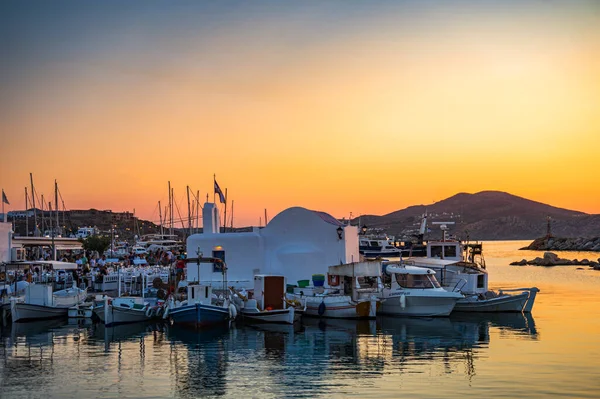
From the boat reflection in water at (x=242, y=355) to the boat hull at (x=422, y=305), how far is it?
0.59m

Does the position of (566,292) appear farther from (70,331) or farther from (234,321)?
(70,331)

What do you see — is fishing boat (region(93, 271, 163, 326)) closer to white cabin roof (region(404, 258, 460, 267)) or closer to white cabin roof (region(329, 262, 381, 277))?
white cabin roof (region(329, 262, 381, 277))

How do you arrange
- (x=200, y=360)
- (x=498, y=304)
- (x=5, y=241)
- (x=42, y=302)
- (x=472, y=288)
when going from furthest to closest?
(x=5, y=241) → (x=472, y=288) → (x=498, y=304) → (x=42, y=302) → (x=200, y=360)

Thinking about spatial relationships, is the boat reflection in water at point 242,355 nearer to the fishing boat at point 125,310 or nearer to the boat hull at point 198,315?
the fishing boat at point 125,310

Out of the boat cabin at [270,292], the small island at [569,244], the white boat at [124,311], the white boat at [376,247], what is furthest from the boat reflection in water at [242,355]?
the small island at [569,244]

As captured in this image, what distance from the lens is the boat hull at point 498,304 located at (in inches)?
1524

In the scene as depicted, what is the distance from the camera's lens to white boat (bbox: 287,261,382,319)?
35.8m

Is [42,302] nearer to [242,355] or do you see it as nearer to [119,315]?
[119,315]

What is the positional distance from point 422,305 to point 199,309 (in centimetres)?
1156

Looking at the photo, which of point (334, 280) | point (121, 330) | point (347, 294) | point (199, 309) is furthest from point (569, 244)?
point (121, 330)

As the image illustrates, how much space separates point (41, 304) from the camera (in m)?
37.5

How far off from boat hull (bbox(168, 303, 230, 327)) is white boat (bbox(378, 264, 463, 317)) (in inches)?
360

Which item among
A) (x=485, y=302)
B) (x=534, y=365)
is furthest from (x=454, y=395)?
(x=485, y=302)

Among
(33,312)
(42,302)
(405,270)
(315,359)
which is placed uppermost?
(405,270)
